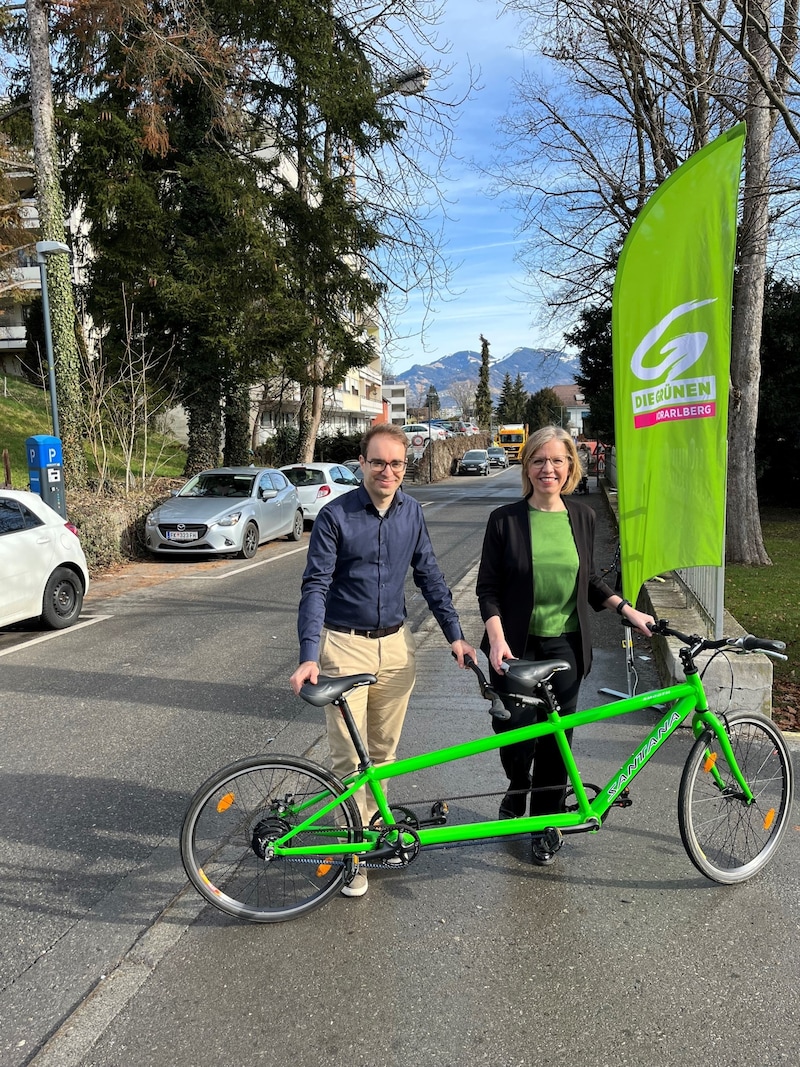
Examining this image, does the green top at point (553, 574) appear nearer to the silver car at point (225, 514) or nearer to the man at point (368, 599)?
the man at point (368, 599)

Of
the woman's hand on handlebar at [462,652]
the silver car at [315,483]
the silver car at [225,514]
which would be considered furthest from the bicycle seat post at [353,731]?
the silver car at [315,483]

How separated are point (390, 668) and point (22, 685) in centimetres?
427

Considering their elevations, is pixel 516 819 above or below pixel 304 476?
below

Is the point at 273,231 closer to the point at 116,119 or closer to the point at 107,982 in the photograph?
the point at 116,119

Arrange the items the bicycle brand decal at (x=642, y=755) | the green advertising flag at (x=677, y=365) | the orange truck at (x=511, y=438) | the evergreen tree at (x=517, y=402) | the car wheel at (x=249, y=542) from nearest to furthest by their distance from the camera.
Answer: the bicycle brand decal at (x=642, y=755)
the green advertising flag at (x=677, y=365)
the car wheel at (x=249, y=542)
the orange truck at (x=511, y=438)
the evergreen tree at (x=517, y=402)

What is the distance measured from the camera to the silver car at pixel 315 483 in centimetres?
1802

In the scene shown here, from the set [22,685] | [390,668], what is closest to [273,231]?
[22,685]

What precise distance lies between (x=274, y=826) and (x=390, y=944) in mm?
598

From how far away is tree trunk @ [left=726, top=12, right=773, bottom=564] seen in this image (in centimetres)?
997

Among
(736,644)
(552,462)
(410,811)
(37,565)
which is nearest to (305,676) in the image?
(410,811)

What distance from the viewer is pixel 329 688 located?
289 centimetres

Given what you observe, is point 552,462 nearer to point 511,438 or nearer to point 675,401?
→ point 675,401

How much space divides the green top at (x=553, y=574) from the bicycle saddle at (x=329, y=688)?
88cm

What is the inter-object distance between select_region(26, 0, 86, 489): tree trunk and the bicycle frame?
12641 mm
